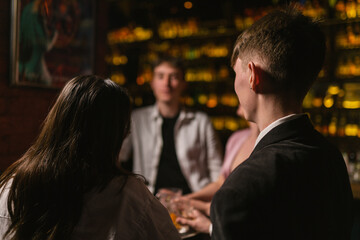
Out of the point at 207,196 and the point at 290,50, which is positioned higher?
the point at 290,50

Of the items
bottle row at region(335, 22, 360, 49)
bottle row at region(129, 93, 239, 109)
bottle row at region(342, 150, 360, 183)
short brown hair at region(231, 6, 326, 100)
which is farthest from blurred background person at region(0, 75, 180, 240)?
bottle row at region(129, 93, 239, 109)

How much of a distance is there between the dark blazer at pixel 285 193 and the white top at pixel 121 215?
324mm

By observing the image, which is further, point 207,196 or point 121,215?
point 207,196

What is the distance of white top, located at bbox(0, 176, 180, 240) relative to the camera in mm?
1016

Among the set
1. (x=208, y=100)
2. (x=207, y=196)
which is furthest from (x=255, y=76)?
(x=208, y=100)

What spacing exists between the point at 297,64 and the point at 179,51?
4.54 metres

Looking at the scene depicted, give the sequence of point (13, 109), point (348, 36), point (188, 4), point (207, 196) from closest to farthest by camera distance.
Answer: point (13, 109) < point (207, 196) < point (348, 36) < point (188, 4)

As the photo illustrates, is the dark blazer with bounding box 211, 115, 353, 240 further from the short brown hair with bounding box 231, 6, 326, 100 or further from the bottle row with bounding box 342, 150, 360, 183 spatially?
the bottle row with bounding box 342, 150, 360, 183

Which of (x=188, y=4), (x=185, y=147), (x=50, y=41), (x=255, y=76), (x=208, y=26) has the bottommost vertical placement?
(x=185, y=147)

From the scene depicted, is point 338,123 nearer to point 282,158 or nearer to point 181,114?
point 181,114

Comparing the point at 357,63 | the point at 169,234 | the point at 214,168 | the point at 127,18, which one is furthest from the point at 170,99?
the point at 127,18

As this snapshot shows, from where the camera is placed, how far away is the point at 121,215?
105cm

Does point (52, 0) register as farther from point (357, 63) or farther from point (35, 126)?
point (357, 63)

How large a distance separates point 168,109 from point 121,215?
2094 millimetres
